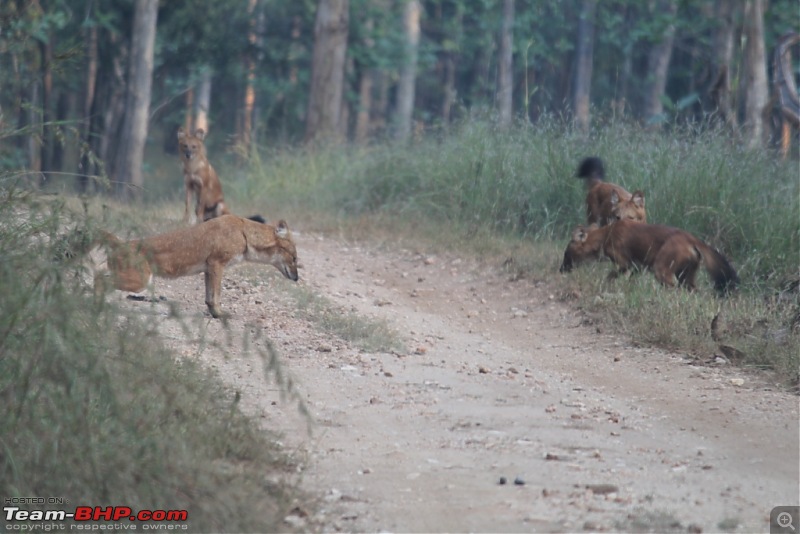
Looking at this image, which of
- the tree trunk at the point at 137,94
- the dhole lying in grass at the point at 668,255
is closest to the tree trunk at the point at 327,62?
the tree trunk at the point at 137,94

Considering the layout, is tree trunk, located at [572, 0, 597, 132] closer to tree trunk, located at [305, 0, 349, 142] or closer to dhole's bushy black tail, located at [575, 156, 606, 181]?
tree trunk, located at [305, 0, 349, 142]

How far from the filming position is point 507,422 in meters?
6.13

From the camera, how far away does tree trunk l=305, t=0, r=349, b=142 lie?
19.1 meters

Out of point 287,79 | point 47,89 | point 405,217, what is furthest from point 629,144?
point 287,79

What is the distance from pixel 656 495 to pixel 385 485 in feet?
4.01

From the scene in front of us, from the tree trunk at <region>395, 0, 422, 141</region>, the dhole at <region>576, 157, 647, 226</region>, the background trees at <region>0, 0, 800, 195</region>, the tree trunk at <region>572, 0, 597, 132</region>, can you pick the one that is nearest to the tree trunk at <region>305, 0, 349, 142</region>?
the background trees at <region>0, 0, 800, 195</region>

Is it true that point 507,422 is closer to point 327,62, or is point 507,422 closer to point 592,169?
point 592,169

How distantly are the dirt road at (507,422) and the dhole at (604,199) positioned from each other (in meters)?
1.32

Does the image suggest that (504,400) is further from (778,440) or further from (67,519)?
(67,519)

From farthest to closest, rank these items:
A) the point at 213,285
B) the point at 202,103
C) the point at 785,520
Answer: the point at 202,103
the point at 213,285
the point at 785,520

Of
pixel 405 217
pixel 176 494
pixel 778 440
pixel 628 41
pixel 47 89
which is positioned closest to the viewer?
pixel 176 494

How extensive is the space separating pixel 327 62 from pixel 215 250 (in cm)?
1128

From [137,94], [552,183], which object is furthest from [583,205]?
[137,94]

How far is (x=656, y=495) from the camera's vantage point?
4.98m
